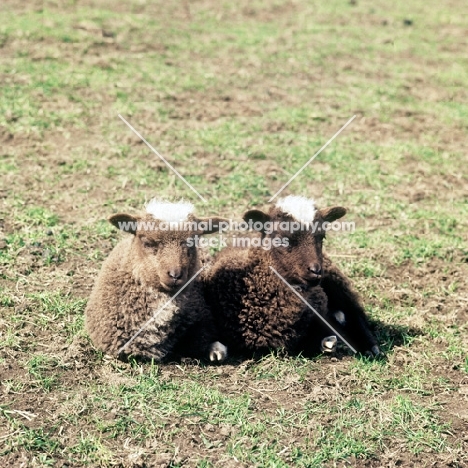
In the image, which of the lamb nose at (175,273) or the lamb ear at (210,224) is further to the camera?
the lamb ear at (210,224)

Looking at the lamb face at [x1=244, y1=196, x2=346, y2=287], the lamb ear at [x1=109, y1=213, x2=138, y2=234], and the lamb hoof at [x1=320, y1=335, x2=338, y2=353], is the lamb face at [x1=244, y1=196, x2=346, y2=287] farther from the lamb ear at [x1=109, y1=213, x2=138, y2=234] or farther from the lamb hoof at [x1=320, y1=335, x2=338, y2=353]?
the lamb ear at [x1=109, y1=213, x2=138, y2=234]

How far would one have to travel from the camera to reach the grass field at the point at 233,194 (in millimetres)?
4852

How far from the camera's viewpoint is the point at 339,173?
369 inches

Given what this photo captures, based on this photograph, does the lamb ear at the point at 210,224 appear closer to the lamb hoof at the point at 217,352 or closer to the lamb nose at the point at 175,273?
the lamb nose at the point at 175,273

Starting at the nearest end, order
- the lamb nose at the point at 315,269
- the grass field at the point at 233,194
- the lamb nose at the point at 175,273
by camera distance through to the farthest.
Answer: the grass field at the point at 233,194
the lamb nose at the point at 175,273
the lamb nose at the point at 315,269

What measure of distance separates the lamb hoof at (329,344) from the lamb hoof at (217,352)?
0.90 meters

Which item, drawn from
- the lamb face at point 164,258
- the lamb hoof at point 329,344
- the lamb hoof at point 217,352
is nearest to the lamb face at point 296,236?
the lamb hoof at point 329,344

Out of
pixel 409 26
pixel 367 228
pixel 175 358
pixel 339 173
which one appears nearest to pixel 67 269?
pixel 175 358

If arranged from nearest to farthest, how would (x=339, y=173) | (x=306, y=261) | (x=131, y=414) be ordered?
(x=131, y=414) → (x=306, y=261) → (x=339, y=173)

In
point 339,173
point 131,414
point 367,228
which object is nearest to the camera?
point 131,414

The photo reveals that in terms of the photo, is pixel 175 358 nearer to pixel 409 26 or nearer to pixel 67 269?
pixel 67 269

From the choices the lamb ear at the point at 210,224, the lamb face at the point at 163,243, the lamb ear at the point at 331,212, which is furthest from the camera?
the lamb ear at the point at 331,212

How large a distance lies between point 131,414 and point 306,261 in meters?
1.93

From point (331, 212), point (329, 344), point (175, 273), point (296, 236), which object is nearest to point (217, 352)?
point (175, 273)
